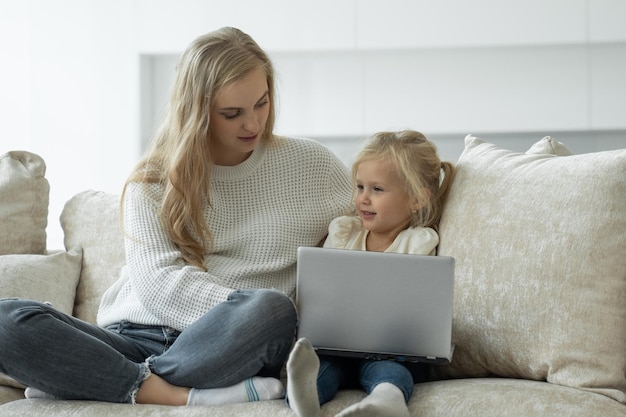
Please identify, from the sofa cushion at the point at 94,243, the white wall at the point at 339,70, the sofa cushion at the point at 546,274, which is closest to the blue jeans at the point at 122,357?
the sofa cushion at the point at 546,274

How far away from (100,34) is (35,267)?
237 centimetres

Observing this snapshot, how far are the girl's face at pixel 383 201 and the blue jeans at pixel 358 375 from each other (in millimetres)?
344

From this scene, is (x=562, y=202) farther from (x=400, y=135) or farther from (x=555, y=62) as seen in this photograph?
(x=555, y=62)

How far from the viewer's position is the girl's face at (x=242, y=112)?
2006 millimetres

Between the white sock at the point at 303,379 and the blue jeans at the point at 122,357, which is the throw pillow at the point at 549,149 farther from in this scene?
the white sock at the point at 303,379

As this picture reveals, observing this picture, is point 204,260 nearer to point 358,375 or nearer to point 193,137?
point 193,137

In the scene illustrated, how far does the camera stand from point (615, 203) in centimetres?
171

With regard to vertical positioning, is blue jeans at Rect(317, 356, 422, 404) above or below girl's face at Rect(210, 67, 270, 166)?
below

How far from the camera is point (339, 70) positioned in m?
4.20

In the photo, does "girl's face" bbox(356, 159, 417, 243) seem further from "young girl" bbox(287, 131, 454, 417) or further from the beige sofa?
the beige sofa

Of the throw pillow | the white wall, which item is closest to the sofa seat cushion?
the throw pillow

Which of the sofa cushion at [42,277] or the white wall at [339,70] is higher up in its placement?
the white wall at [339,70]

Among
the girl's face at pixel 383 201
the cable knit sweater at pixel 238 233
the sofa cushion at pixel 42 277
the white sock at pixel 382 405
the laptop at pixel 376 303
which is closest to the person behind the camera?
the white sock at pixel 382 405

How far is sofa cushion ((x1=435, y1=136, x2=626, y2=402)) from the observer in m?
1.68
